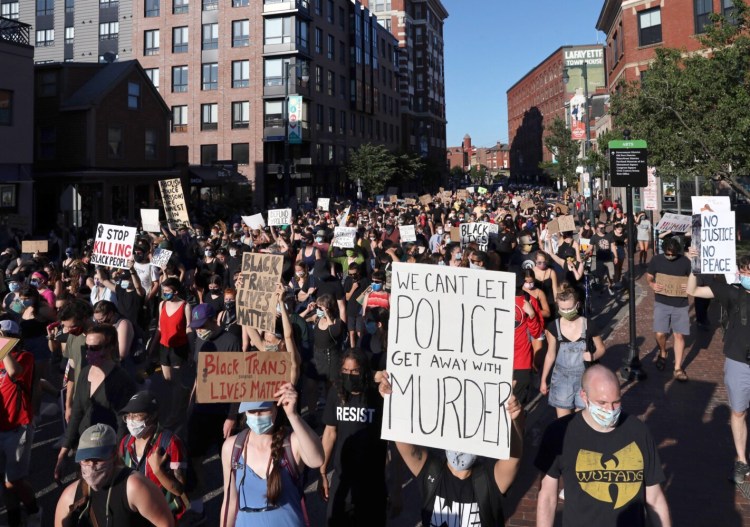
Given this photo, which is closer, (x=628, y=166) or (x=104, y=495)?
(x=104, y=495)

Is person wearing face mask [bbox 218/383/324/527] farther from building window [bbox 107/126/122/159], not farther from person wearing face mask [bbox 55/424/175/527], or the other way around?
building window [bbox 107/126/122/159]

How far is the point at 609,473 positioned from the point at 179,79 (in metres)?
53.6

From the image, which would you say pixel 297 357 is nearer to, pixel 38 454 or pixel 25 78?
pixel 38 454

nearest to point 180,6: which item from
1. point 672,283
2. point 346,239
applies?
point 346,239

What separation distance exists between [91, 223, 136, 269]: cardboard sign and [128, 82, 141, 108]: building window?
2591cm

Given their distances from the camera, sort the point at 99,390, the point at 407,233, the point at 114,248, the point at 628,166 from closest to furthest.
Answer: the point at 99,390 → the point at 628,166 → the point at 114,248 → the point at 407,233

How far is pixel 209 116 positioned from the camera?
51312 mm

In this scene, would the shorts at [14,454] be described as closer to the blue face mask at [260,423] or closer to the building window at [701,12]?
the blue face mask at [260,423]

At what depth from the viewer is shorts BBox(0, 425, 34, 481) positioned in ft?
17.1

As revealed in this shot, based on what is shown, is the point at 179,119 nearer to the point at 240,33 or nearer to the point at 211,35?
the point at 211,35

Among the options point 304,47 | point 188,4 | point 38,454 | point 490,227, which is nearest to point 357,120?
point 304,47

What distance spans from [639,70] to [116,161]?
28.0m

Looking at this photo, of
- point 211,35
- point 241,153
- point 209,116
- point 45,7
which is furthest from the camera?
point 45,7

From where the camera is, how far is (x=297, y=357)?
18.8 ft
